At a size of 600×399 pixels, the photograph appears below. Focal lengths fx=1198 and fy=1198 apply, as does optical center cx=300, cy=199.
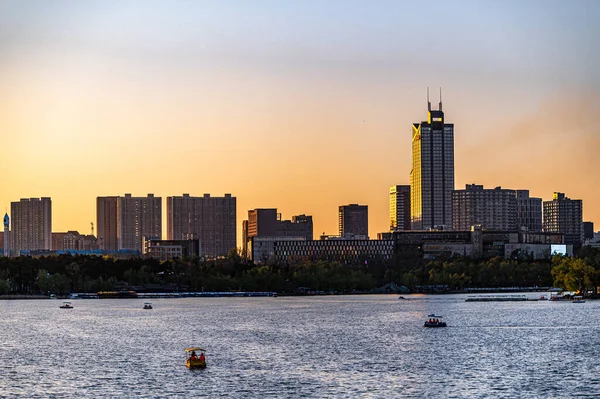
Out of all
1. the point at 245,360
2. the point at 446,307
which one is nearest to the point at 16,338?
the point at 245,360

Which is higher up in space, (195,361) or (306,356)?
(195,361)

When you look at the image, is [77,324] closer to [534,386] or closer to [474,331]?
[474,331]

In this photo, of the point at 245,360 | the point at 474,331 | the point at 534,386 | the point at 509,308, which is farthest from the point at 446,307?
the point at 534,386

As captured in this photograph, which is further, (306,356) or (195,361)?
(306,356)

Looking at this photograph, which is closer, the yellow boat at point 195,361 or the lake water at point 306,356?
the lake water at point 306,356

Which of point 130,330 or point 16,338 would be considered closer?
point 16,338

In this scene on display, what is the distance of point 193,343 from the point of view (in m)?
121

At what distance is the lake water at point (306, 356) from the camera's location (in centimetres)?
8344

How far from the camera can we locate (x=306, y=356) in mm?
104875

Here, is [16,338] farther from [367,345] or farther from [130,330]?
[367,345]

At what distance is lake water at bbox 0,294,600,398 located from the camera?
83.4 m

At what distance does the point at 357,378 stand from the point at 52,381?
2268 centimetres

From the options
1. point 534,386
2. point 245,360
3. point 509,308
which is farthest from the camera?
point 509,308

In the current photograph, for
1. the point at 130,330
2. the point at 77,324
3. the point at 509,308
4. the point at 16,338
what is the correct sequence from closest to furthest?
1. the point at 16,338
2. the point at 130,330
3. the point at 77,324
4. the point at 509,308
